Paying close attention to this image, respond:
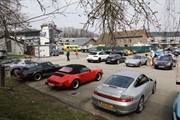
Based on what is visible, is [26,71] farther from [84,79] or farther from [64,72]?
[84,79]

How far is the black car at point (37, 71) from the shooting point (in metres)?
10.9

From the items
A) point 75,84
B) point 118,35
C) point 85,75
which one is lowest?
point 75,84

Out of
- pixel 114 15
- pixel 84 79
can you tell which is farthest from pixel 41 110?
pixel 114 15

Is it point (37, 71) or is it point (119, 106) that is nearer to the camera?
point (119, 106)

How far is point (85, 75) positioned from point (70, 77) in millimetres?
1316

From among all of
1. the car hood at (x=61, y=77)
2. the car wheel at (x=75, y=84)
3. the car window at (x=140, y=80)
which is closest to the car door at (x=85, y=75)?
the car wheel at (x=75, y=84)

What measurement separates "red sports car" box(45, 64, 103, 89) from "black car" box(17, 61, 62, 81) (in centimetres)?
211

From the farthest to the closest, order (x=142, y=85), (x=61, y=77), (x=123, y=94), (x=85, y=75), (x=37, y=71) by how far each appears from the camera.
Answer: (x=37, y=71) → (x=85, y=75) → (x=61, y=77) → (x=142, y=85) → (x=123, y=94)

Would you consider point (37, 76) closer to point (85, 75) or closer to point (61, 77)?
point (61, 77)

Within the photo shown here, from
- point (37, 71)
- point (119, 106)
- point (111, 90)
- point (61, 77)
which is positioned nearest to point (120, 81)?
point (111, 90)

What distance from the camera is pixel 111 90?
5855mm

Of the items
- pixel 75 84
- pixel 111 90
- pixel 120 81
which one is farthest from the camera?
pixel 75 84

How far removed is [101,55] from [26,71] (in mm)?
13563

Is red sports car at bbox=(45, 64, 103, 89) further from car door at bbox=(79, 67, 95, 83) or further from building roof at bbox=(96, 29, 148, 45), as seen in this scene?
building roof at bbox=(96, 29, 148, 45)
